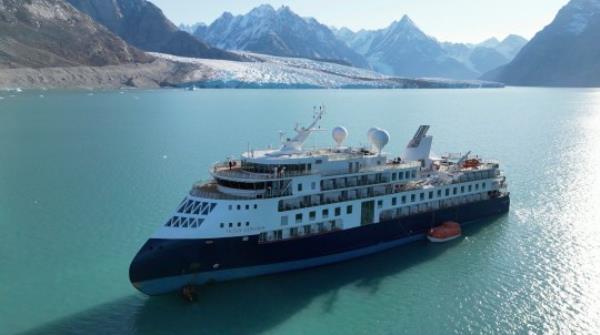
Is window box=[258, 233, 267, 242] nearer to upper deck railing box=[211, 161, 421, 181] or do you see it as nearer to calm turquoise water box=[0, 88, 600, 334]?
calm turquoise water box=[0, 88, 600, 334]

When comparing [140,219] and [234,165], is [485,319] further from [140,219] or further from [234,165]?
[140,219]

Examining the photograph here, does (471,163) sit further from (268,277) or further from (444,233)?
(268,277)

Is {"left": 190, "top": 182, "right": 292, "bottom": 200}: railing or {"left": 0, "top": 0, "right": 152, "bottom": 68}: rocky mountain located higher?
{"left": 0, "top": 0, "right": 152, "bottom": 68}: rocky mountain

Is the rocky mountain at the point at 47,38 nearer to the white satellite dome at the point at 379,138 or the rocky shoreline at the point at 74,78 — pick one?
the rocky shoreline at the point at 74,78

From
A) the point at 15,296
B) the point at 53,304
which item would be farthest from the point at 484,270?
the point at 15,296

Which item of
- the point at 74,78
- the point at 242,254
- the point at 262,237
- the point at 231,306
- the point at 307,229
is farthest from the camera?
the point at 74,78

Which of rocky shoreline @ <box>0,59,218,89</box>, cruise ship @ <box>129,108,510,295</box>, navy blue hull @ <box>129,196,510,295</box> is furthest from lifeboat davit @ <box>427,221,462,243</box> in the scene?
rocky shoreline @ <box>0,59,218,89</box>

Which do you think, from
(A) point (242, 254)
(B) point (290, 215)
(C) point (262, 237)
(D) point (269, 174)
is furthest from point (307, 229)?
(A) point (242, 254)
